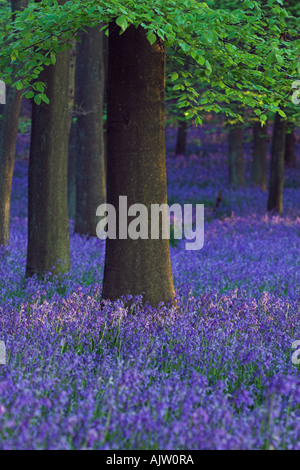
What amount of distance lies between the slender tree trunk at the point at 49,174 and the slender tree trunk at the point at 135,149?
81.4 inches

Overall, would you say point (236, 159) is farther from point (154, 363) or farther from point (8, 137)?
point (154, 363)

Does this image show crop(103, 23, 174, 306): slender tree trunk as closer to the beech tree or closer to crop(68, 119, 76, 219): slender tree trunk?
the beech tree

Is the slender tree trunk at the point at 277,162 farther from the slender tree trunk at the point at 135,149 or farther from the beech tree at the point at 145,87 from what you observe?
the slender tree trunk at the point at 135,149

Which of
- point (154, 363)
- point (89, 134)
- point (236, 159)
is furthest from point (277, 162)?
point (154, 363)

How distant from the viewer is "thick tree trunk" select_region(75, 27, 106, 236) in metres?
13.8

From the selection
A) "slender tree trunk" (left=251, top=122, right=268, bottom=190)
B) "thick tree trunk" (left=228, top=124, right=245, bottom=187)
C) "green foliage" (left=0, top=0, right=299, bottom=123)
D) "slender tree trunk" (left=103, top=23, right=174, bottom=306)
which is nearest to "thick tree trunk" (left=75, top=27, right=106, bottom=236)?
"green foliage" (left=0, top=0, right=299, bottom=123)

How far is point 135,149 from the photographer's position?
6422 millimetres

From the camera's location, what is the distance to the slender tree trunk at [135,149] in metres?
6.36

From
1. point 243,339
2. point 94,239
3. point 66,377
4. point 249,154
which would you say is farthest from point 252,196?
point 66,377

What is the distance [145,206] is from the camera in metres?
6.46

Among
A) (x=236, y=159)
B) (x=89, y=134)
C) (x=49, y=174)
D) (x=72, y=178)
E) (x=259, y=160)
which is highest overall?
(x=259, y=160)

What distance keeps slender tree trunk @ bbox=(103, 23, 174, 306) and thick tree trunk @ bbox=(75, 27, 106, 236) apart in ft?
23.8

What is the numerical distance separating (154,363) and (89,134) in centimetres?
989

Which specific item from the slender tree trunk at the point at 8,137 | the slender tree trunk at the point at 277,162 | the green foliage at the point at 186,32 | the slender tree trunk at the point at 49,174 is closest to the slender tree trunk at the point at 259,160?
the slender tree trunk at the point at 277,162
